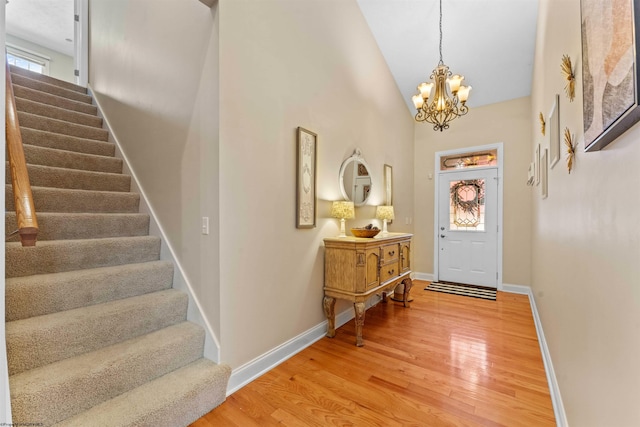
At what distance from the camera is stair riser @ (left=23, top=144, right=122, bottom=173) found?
8.50ft

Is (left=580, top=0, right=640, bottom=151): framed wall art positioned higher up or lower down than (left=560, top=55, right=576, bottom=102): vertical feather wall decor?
lower down

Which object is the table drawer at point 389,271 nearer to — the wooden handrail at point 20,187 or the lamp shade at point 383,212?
the lamp shade at point 383,212

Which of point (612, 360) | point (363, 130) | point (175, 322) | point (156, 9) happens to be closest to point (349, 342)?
point (175, 322)

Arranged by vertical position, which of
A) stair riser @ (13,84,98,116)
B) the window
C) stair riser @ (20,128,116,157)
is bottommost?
stair riser @ (20,128,116,157)

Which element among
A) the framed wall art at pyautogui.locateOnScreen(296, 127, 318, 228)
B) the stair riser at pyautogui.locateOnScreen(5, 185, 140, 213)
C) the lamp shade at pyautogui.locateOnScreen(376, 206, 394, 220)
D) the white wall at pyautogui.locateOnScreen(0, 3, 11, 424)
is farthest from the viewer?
the lamp shade at pyautogui.locateOnScreen(376, 206, 394, 220)

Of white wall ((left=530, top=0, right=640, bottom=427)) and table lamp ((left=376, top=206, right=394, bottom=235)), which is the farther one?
table lamp ((left=376, top=206, right=394, bottom=235))

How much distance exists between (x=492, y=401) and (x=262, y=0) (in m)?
3.40

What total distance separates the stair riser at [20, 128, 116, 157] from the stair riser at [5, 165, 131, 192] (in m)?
0.43

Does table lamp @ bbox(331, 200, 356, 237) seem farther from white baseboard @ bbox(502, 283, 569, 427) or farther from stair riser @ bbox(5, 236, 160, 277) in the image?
white baseboard @ bbox(502, 283, 569, 427)

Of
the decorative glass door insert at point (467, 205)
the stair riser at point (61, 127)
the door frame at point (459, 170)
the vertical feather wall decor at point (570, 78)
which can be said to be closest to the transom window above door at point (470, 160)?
the door frame at point (459, 170)

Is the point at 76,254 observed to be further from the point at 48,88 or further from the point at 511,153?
the point at 511,153

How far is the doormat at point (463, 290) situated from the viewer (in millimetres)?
4250

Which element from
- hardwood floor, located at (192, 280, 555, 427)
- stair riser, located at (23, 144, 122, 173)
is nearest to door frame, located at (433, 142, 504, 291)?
hardwood floor, located at (192, 280, 555, 427)

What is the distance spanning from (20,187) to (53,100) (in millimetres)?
3069
